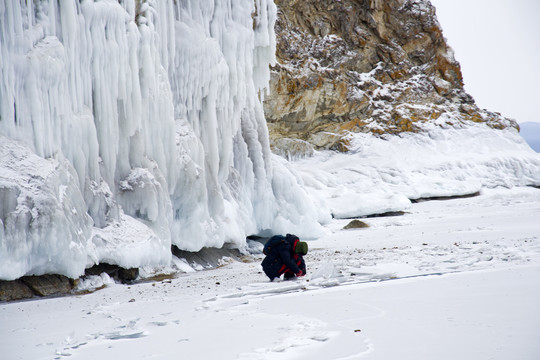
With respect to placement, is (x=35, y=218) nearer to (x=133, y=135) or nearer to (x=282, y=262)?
(x=133, y=135)

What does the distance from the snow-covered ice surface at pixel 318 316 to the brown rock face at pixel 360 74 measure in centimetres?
3252

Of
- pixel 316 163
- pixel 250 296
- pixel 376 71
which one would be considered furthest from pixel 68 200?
pixel 376 71

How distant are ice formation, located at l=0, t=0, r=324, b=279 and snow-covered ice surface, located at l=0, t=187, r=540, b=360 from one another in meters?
1.21

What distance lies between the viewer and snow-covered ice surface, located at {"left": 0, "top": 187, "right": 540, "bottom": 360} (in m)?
3.56

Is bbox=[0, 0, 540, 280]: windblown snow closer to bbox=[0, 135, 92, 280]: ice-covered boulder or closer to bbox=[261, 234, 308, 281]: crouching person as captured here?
bbox=[0, 135, 92, 280]: ice-covered boulder

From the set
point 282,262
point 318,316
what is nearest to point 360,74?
point 282,262

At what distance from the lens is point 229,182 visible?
1414cm

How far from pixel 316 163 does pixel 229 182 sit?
81.2ft

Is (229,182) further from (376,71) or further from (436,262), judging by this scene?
(376,71)

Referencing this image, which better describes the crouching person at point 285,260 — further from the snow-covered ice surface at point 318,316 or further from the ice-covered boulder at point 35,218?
the ice-covered boulder at point 35,218

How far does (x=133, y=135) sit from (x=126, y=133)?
0.18m

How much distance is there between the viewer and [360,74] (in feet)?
151

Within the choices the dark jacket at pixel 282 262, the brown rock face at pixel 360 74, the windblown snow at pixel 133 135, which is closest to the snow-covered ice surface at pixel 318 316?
the dark jacket at pixel 282 262

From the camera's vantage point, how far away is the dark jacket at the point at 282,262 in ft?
25.9
